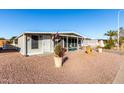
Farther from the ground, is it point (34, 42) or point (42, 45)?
point (34, 42)

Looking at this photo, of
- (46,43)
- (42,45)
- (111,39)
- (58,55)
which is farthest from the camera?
(111,39)

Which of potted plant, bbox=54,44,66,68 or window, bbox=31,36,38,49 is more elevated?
window, bbox=31,36,38,49

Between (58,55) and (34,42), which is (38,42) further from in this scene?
(58,55)

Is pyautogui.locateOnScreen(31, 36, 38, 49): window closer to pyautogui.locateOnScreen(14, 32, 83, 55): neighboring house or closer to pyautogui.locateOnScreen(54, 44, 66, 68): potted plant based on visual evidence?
pyautogui.locateOnScreen(14, 32, 83, 55): neighboring house

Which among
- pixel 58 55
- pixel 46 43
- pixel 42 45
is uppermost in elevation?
pixel 46 43

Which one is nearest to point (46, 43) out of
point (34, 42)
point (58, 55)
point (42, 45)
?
point (42, 45)

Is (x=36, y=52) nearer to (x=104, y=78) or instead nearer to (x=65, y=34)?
(x=65, y=34)

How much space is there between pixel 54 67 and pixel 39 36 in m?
7.11

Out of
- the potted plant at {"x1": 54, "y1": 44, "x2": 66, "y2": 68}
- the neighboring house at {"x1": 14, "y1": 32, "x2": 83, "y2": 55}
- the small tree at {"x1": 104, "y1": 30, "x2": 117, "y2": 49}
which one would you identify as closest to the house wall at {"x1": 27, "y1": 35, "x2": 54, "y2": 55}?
the neighboring house at {"x1": 14, "y1": 32, "x2": 83, "y2": 55}

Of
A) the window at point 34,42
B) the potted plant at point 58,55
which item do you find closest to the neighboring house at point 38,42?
the window at point 34,42

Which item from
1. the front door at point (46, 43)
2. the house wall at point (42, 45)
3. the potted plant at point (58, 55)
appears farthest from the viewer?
the front door at point (46, 43)

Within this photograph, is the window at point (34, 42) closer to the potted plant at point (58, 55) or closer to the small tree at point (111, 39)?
the potted plant at point (58, 55)
